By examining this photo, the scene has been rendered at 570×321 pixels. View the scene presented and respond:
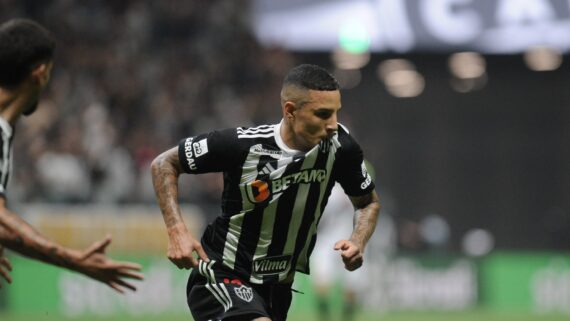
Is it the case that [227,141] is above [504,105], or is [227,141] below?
below

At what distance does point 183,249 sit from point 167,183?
1.81ft

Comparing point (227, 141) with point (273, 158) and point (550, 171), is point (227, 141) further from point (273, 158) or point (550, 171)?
point (550, 171)

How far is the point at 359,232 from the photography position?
6.41 m

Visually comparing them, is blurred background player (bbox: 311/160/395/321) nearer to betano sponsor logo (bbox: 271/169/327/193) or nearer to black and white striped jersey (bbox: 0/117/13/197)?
betano sponsor logo (bbox: 271/169/327/193)

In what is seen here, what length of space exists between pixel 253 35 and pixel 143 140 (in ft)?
15.8

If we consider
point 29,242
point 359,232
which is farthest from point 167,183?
point 29,242

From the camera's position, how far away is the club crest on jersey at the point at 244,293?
20.1 feet

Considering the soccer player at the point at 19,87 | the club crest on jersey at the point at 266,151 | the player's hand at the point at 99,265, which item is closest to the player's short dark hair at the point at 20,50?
the soccer player at the point at 19,87

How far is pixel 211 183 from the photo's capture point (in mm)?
16562

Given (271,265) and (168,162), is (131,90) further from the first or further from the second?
(271,265)

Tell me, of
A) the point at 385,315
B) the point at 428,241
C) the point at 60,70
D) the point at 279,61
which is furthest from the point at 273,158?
the point at 428,241

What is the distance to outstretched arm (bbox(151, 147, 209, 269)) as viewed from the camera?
5742 mm

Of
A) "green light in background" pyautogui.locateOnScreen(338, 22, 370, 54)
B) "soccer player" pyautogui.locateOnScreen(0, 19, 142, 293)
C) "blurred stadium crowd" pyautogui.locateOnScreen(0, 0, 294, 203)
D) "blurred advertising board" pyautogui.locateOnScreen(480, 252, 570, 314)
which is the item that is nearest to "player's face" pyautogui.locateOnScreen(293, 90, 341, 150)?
"soccer player" pyautogui.locateOnScreen(0, 19, 142, 293)

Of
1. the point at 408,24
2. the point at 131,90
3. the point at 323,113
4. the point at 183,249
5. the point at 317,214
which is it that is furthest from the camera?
the point at 408,24
